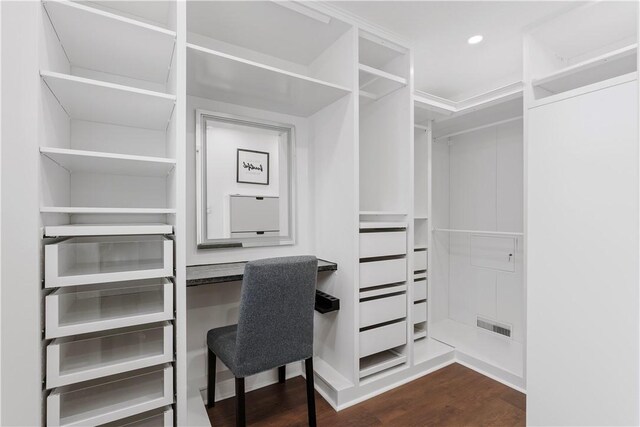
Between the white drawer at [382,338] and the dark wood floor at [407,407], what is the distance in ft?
0.99

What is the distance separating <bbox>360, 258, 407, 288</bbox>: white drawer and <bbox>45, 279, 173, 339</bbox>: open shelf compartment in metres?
1.22

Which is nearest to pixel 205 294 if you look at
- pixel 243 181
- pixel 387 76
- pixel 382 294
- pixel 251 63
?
pixel 243 181

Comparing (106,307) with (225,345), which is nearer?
(106,307)

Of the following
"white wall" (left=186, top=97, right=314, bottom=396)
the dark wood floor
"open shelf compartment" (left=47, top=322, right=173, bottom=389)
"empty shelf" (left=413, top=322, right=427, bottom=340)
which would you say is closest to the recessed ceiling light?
"white wall" (left=186, top=97, right=314, bottom=396)

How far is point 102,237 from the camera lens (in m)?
1.42

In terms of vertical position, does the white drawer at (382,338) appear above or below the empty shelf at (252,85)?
below

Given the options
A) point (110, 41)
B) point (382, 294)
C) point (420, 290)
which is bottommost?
point (420, 290)

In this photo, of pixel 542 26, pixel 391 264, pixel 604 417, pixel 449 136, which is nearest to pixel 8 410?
pixel 391 264

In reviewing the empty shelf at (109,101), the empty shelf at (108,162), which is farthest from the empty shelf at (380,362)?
the empty shelf at (109,101)

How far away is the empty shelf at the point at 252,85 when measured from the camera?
162 centimetres

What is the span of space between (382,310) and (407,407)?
0.61 m

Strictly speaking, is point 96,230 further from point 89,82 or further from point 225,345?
point 225,345

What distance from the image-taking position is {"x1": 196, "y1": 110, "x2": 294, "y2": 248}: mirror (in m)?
2.00

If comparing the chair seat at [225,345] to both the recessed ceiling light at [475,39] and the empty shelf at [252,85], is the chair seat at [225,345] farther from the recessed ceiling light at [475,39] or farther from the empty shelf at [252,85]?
the recessed ceiling light at [475,39]
